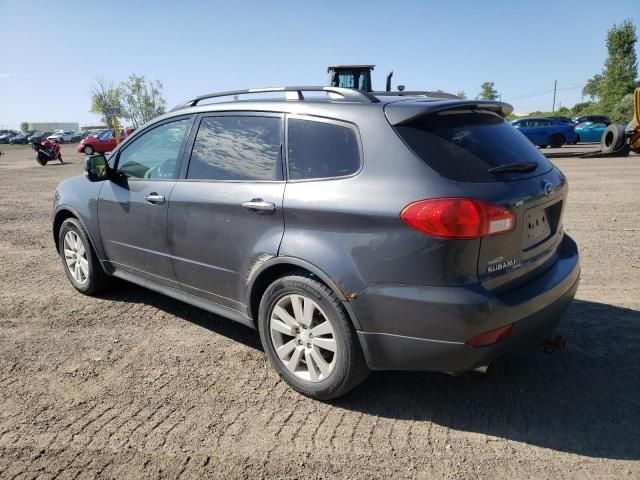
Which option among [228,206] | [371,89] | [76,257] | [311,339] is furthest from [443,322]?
[371,89]

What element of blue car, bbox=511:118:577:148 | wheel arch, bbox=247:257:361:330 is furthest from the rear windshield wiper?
blue car, bbox=511:118:577:148

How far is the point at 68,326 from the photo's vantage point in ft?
13.4

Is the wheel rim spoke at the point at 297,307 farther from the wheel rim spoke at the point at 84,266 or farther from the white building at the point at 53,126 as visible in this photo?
the white building at the point at 53,126

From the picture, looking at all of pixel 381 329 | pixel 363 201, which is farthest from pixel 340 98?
pixel 381 329

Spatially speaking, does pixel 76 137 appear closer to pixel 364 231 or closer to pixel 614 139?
pixel 614 139

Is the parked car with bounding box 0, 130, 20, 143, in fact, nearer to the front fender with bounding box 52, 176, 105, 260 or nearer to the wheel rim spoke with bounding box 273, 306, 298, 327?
the front fender with bounding box 52, 176, 105, 260

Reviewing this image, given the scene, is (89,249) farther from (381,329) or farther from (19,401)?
(381,329)

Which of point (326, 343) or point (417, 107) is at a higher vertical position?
point (417, 107)

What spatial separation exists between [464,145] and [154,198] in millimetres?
2323

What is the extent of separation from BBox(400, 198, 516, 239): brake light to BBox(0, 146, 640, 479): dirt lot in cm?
111

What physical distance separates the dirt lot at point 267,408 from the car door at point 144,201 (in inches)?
21.7

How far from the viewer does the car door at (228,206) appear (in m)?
3.02

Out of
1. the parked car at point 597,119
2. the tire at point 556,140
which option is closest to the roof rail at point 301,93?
the tire at point 556,140

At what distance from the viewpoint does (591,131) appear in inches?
1013
